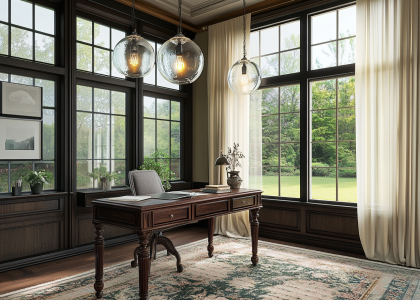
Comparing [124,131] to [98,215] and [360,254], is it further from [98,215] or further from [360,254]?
[360,254]

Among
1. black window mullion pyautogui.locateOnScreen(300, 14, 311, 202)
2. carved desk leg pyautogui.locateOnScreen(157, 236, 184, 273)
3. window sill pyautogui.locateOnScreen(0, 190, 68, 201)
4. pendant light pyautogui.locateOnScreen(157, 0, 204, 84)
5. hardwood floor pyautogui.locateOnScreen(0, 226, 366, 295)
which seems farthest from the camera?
black window mullion pyautogui.locateOnScreen(300, 14, 311, 202)

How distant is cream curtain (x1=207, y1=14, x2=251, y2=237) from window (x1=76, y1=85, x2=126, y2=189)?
1.41 meters

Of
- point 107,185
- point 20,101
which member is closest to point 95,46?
point 20,101

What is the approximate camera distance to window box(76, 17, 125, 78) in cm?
429

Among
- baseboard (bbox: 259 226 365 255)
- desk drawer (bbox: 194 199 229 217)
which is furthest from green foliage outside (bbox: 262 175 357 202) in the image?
desk drawer (bbox: 194 199 229 217)

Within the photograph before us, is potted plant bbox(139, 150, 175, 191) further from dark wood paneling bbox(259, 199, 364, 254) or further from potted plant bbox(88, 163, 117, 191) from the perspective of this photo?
dark wood paneling bbox(259, 199, 364, 254)

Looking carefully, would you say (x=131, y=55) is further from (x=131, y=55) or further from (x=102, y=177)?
(x=102, y=177)

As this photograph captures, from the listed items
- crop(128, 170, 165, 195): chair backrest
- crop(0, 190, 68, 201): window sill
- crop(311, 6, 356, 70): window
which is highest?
crop(311, 6, 356, 70): window

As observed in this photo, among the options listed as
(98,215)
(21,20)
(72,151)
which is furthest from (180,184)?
(21,20)

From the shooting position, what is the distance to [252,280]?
313 centimetres

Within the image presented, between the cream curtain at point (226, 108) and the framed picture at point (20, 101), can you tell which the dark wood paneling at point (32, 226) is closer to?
the framed picture at point (20, 101)

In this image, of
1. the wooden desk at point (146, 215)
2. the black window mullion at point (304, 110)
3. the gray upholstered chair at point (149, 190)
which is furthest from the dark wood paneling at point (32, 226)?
the black window mullion at point (304, 110)

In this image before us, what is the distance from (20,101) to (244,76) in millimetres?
2537

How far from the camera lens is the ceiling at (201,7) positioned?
4.87m
